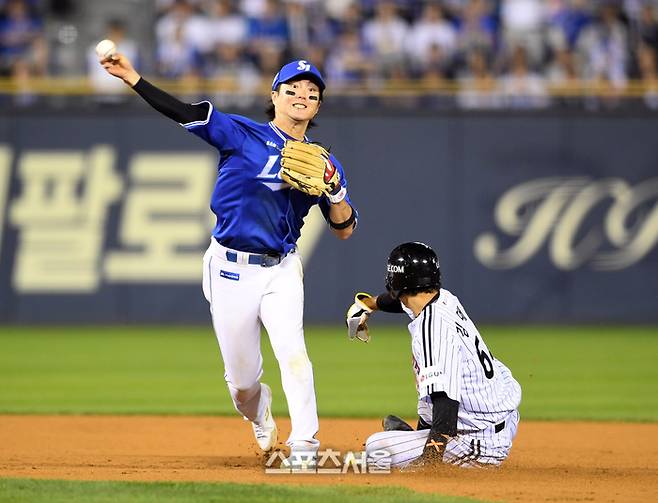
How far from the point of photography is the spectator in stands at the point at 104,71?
15.4 metres

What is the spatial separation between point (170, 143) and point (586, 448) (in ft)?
29.6

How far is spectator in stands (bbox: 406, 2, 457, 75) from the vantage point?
15.6 meters

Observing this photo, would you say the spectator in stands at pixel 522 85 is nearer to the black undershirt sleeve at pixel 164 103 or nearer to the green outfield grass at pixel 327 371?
the green outfield grass at pixel 327 371

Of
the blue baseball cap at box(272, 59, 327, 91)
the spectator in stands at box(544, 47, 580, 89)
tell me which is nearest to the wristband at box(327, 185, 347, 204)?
the blue baseball cap at box(272, 59, 327, 91)

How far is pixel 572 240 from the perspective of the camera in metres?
15.2

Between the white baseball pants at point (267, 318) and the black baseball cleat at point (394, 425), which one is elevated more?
the white baseball pants at point (267, 318)

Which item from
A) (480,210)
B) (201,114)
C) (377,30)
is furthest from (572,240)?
(201,114)

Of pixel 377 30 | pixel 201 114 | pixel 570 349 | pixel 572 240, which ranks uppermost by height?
pixel 377 30

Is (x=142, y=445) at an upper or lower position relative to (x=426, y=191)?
lower

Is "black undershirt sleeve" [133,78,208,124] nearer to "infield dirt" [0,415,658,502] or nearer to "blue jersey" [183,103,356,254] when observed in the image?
"blue jersey" [183,103,356,254]

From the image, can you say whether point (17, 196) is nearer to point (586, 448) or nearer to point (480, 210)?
point (480, 210)

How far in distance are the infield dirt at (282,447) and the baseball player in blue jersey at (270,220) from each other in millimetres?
628

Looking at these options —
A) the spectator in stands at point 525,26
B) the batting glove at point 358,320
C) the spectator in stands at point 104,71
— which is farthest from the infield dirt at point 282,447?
the spectator in stands at point 525,26

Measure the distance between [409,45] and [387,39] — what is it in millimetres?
412
